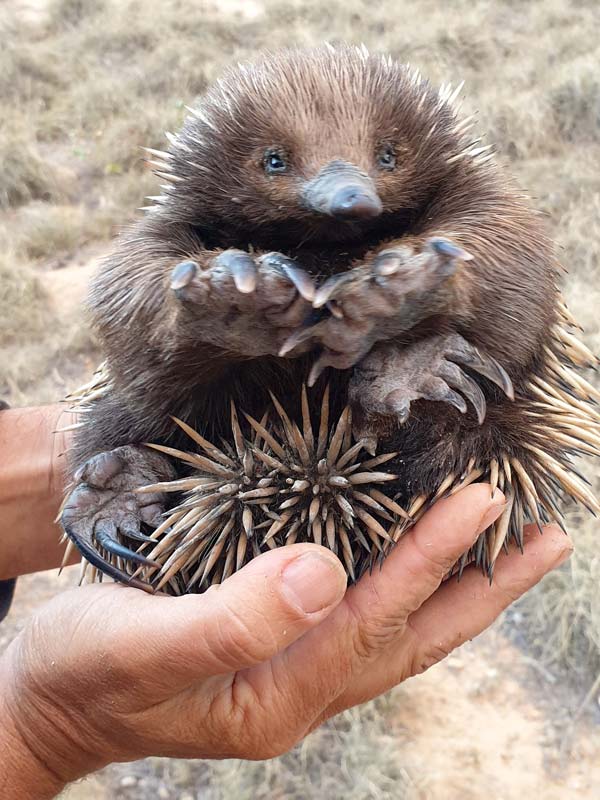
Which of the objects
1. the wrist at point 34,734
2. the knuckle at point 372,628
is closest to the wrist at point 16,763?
the wrist at point 34,734

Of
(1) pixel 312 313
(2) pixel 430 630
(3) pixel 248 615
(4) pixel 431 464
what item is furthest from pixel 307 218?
(2) pixel 430 630

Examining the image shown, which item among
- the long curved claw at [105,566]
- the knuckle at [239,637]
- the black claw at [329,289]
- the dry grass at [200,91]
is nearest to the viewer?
the black claw at [329,289]

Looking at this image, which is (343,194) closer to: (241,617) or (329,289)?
(329,289)

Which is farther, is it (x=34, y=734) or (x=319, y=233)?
(x=34, y=734)

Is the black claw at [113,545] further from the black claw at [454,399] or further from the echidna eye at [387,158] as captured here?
the echidna eye at [387,158]

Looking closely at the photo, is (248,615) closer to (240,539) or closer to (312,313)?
(240,539)

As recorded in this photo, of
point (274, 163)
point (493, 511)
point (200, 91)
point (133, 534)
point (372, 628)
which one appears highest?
point (274, 163)

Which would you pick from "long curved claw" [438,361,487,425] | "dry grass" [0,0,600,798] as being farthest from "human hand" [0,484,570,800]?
"dry grass" [0,0,600,798]

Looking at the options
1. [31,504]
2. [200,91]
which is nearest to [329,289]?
[31,504]
